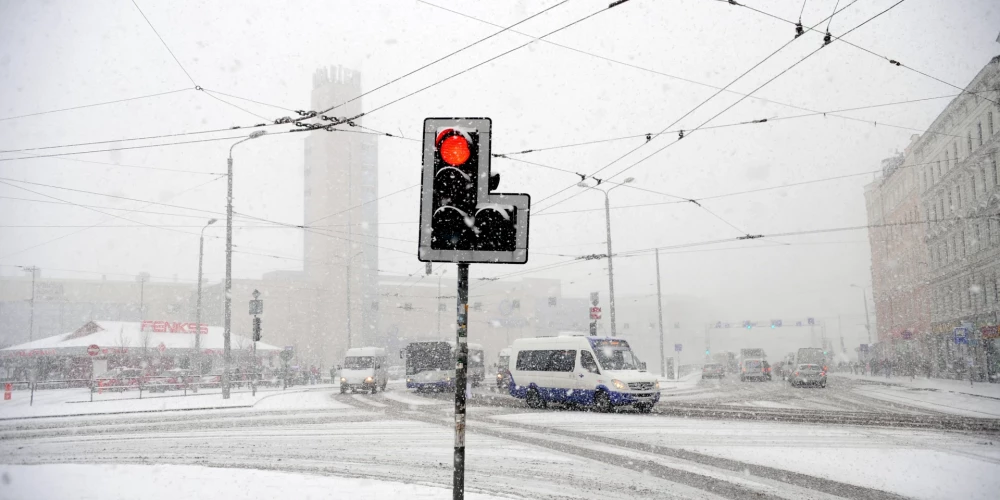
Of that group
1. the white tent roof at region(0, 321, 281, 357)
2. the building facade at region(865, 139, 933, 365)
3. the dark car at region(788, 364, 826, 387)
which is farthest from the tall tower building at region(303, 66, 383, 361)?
the dark car at region(788, 364, 826, 387)

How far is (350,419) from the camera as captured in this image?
17.6 metres

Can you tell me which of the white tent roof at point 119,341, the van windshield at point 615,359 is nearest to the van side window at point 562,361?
the van windshield at point 615,359

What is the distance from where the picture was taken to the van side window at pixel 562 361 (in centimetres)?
2122

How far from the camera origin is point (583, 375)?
67.6 feet

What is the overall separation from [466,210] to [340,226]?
9008 centimetres

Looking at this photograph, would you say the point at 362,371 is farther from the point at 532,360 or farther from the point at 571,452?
the point at 571,452

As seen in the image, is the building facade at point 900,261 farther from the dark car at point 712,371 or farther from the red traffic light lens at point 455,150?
the red traffic light lens at point 455,150

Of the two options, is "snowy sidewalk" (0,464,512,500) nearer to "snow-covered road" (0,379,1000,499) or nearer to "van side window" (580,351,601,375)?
"snow-covered road" (0,379,1000,499)

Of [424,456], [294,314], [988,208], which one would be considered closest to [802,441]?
[424,456]

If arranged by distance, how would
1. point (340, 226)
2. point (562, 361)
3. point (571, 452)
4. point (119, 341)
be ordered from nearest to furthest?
point (571, 452), point (562, 361), point (119, 341), point (340, 226)

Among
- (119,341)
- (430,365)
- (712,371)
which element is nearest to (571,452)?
(430,365)

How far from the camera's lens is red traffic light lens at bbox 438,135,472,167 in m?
4.70

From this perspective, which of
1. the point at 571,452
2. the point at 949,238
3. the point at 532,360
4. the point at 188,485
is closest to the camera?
the point at 188,485

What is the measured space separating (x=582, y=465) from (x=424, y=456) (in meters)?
2.56
